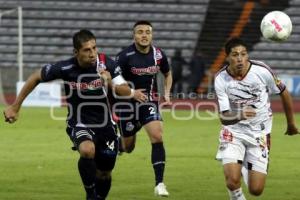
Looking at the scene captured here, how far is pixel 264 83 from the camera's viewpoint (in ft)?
30.9

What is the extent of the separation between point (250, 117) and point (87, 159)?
A: 1835 millimetres

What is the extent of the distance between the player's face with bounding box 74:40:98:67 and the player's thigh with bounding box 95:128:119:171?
0.84m

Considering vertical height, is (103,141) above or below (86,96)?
below

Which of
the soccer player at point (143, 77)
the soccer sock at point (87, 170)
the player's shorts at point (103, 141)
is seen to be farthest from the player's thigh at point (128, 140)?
the soccer sock at point (87, 170)

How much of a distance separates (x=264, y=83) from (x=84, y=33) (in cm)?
209

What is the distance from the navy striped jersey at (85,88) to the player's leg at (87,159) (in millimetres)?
214

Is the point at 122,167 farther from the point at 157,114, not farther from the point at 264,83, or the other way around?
the point at 264,83

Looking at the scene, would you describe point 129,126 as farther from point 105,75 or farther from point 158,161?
point 105,75

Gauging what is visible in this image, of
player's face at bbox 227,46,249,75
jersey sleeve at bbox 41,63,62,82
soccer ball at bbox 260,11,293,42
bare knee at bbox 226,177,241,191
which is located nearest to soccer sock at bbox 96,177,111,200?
jersey sleeve at bbox 41,63,62,82

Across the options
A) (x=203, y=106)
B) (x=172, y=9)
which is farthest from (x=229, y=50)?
(x=172, y=9)

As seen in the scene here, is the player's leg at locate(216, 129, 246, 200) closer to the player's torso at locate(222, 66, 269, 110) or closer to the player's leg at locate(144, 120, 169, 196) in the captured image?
the player's torso at locate(222, 66, 269, 110)

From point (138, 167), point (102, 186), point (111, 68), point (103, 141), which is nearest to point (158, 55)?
point (138, 167)

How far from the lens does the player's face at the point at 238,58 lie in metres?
9.08

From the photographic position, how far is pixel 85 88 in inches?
366
